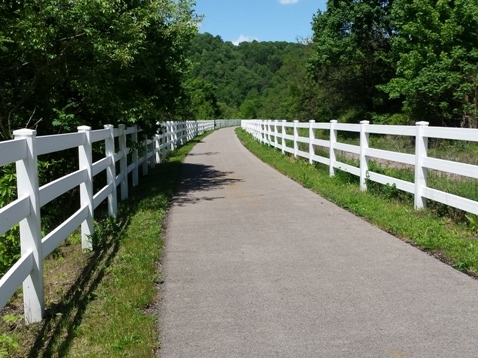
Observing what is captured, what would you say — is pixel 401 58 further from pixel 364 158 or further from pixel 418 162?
pixel 418 162

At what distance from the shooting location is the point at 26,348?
3.99m

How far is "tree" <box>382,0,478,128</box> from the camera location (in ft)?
85.5

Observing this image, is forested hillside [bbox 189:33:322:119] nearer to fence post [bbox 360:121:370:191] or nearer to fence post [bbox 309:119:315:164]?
fence post [bbox 309:119:315:164]

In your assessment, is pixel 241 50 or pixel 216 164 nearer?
pixel 216 164

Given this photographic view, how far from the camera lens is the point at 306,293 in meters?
5.11

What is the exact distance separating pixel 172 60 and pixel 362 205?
6985 mm

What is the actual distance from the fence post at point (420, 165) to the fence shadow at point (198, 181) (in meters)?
4.05

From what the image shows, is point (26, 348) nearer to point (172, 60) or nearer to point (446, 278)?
point (446, 278)

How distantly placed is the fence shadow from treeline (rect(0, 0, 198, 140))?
1.82 m

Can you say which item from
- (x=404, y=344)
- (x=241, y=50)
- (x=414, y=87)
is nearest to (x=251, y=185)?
(x=404, y=344)

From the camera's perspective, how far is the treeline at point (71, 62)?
8.63 meters

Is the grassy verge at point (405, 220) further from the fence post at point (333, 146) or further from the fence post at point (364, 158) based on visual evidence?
the fence post at point (333, 146)

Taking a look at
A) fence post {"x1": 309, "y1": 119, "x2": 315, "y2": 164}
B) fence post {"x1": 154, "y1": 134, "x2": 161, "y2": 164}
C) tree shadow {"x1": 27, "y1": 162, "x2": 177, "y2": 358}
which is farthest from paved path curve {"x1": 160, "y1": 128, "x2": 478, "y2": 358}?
fence post {"x1": 154, "y1": 134, "x2": 161, "y2": 164}

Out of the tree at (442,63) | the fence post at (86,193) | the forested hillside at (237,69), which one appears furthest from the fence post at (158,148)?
the forested hillside at (237,69)
